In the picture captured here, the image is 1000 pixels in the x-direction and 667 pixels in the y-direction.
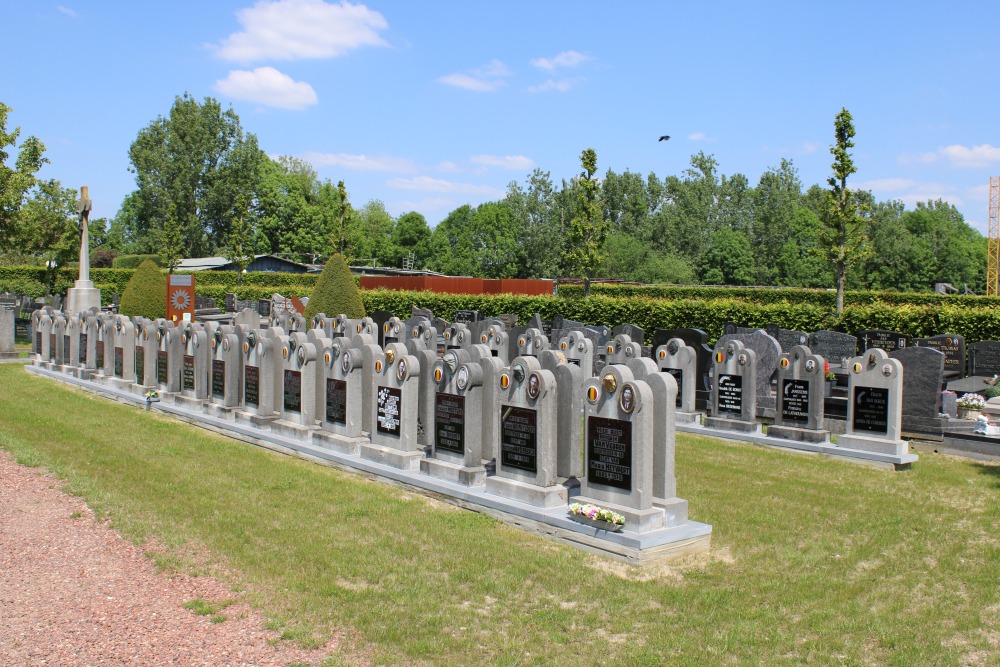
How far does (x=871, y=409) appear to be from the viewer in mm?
11359

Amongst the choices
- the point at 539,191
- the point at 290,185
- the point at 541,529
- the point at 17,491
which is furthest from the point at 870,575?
the point at 290,185

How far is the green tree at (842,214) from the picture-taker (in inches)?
1016

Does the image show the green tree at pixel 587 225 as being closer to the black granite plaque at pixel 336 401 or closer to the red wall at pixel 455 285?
the red wall at pixel 455 285

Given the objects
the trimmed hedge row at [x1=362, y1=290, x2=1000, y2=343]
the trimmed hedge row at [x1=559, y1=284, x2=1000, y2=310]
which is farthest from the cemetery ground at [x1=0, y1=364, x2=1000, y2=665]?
the trimmed hedge row at [x1=559, y1=284, x2=1000, y2=310]

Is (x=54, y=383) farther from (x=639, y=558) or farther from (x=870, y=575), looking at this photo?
(x=870, y=575)

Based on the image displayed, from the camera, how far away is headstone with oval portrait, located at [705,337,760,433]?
12.8 m

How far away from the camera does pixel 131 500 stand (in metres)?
8.56

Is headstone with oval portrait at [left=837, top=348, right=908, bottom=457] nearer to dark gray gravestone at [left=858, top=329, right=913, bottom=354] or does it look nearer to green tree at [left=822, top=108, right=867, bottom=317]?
dark gray gravestone at [left=858, top=329, right=913, bottom=354]

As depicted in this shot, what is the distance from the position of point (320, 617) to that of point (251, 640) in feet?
1.66

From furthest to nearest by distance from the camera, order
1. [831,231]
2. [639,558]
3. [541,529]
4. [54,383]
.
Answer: [831,231] → [54,383] → [541,529] → [639,558]

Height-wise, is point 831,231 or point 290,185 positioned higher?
point 290,185

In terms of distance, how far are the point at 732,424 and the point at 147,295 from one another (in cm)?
1910

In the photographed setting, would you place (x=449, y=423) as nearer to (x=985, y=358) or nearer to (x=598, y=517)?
(x=598, y=517)

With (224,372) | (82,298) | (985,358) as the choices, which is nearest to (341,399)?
(224,372)
